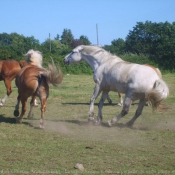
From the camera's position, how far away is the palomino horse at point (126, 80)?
8.95 m

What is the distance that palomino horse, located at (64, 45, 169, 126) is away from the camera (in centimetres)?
895

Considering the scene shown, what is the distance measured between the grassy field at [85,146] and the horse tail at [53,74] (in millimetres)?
1141

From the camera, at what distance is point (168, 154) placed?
266 inches

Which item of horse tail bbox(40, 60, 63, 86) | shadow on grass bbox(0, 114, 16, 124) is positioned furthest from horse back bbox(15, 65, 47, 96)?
shadow on grass bbox(0, 114, 16, 124)

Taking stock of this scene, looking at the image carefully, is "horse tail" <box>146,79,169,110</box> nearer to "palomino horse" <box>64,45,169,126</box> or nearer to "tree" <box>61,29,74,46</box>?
"palomino horse" <box>64,45,169,126</box>

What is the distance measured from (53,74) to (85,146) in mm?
2571

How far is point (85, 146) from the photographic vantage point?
7.29 meters

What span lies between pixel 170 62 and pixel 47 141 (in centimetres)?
3322

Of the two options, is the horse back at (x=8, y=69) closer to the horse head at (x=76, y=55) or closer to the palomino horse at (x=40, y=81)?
the horse head at (x=76, y=55)

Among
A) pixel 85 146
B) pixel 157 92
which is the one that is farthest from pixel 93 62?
pixel 85 146

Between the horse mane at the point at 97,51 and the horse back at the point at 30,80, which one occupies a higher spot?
the horse mane at the point at 97,51

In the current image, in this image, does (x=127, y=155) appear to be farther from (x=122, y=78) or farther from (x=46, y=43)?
(x=46, y=43)

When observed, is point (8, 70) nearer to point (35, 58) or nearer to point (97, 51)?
point (35, 58)

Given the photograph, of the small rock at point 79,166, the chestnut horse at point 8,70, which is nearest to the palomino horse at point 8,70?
the chestnut horse at point 8,70
